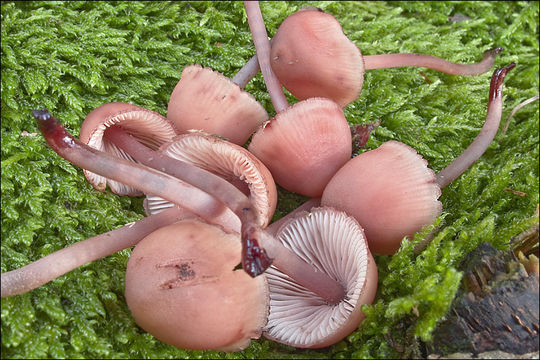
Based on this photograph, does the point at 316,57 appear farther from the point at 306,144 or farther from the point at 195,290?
the point at 195,290

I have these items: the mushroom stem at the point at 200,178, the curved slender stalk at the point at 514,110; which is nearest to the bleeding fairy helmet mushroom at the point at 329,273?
the mushroom stem at the point at 200,178

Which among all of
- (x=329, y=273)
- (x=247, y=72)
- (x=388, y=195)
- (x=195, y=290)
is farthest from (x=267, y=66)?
(x=195, y=290)

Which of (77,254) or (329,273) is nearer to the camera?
(77,254)

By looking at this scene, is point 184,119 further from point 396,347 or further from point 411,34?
point 411,34

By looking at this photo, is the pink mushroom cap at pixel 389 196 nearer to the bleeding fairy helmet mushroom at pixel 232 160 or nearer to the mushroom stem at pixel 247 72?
the bleeding fairy helmet mushroom at pixel 232 160

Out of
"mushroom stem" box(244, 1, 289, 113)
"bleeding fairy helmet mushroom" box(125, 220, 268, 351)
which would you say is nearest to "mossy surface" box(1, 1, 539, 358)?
"bleeding fairy helmet mushroom" box(125, 220, 268, 351)

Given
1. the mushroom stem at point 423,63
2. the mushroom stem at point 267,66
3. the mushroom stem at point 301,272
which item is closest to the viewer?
the mushroom stem at point 301,272

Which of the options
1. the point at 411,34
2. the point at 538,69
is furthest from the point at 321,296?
the point at 538,69
